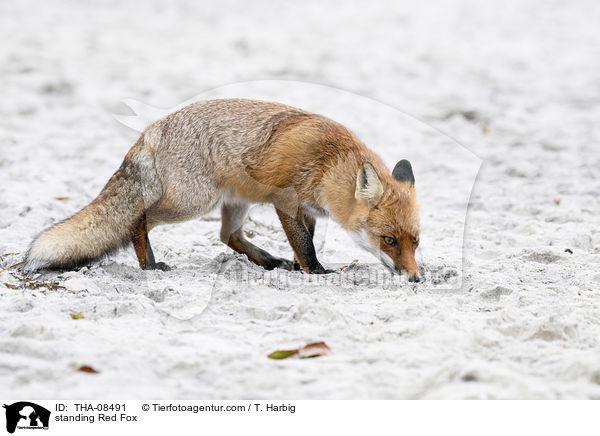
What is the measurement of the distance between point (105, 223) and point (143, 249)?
36 centimetres

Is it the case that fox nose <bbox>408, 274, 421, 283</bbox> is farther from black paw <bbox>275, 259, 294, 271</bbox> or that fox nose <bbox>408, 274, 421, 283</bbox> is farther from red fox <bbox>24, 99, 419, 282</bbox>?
black paw <bbox>275, 259, 294, 271</bbox>

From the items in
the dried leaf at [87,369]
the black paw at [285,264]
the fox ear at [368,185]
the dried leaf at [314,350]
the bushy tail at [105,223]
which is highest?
the fox ear at [368,185]

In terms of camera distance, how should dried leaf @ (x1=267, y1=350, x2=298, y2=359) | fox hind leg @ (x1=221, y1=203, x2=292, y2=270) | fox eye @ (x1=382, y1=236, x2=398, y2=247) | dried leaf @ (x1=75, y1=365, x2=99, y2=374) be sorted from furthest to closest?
fox hind leg @ (x1=221, y1=203, x2=292, y2=270) → fox eye @ (x1=382, y1=236, x2=398, y2=247) → dried leaf @ (x1=267, y1=350, x2=298, y2=359) → dried leaf @ (x1=75, y1=365, x2=99, y2=374)

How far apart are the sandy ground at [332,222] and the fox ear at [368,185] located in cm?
64

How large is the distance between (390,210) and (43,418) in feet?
9.11

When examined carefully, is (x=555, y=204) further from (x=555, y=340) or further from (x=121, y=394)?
(x=121, y=394)

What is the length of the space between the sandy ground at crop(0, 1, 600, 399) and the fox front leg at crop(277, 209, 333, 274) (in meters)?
0.26

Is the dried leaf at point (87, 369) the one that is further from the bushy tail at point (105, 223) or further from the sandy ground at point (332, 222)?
the bushy tail at point (105, 223)

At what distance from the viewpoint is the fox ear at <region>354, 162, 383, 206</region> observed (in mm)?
4555

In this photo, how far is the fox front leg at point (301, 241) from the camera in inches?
201

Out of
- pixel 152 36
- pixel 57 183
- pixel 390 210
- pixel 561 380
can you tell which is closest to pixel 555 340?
pixel 561 380

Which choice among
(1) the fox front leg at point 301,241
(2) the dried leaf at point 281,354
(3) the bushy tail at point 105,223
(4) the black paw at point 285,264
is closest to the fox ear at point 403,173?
(1) the fox front leg at point 301,241

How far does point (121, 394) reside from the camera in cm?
293

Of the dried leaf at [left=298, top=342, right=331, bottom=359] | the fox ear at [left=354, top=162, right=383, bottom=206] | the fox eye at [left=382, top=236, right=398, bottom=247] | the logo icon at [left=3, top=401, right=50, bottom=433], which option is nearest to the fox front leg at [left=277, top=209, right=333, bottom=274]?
the fox ear at [left=354, top=162, right=383, bottom=206]
